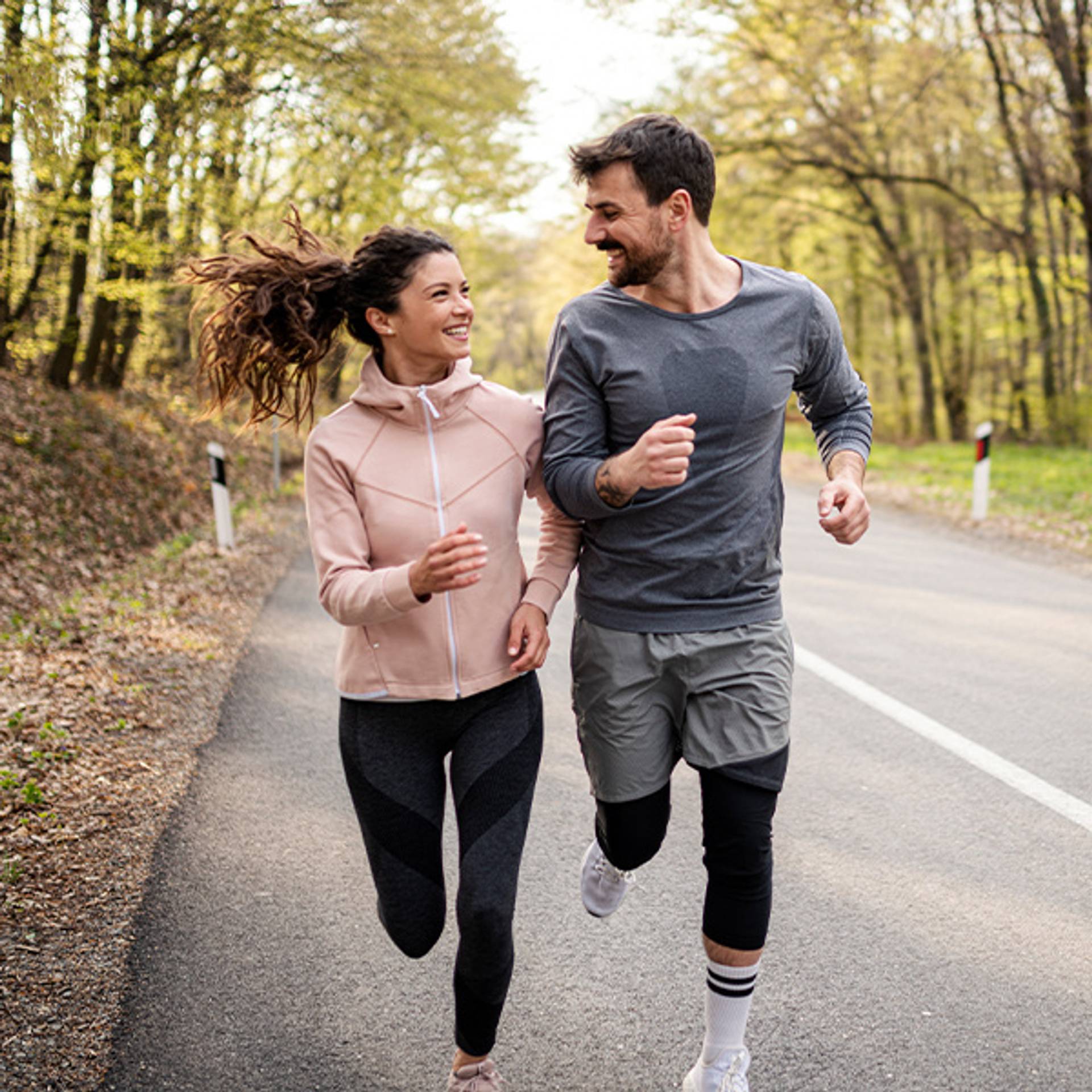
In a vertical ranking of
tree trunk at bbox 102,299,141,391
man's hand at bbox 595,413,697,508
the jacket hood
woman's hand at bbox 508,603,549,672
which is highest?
tree trunk at bbox 102,299,141,391

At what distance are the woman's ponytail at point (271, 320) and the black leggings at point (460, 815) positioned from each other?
951 millimetres

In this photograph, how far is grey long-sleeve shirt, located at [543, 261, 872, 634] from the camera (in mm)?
2760

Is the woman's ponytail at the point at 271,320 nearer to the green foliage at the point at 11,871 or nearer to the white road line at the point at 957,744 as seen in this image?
the green foliage at the point at 11,871

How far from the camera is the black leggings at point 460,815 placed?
2707 millimetres

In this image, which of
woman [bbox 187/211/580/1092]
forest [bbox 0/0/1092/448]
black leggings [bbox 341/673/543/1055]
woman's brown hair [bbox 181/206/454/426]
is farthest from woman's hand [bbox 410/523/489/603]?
forest [bbox 0/0/1092/448]

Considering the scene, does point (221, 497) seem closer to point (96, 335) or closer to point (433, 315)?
point (96, 335)

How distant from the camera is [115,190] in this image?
10.8m

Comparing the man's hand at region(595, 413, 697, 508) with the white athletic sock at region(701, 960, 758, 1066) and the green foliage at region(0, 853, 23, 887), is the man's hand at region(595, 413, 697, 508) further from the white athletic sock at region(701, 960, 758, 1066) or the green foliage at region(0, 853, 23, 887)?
the green foliage at region(0, 853, 23, 887)

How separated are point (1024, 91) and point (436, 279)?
17.1 meters

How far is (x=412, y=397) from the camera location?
2799 millimetres

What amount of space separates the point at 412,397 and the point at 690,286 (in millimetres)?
719

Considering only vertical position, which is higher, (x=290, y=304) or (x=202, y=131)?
(x=202, y=131)

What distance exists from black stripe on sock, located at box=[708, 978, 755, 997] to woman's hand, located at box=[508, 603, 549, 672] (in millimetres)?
877

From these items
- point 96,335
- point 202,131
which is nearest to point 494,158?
point 96,335
